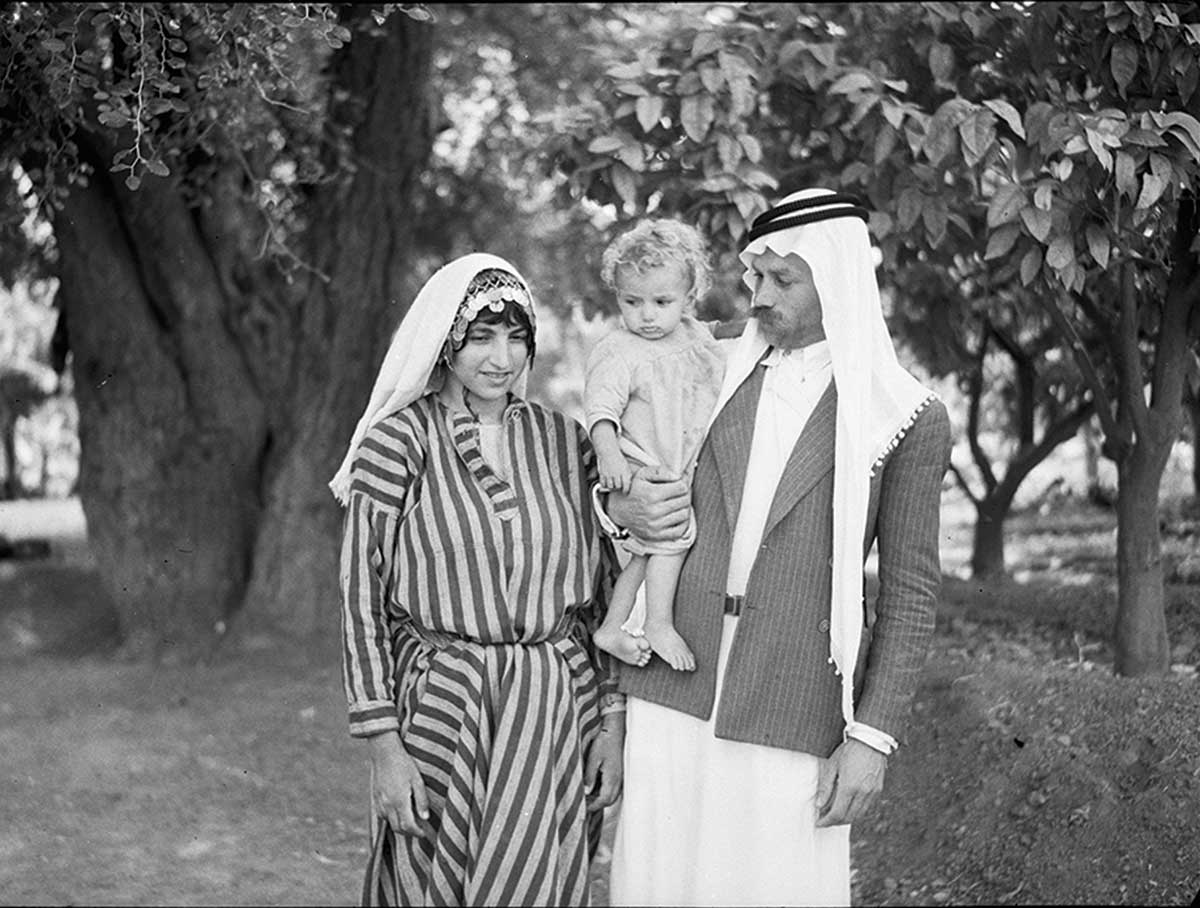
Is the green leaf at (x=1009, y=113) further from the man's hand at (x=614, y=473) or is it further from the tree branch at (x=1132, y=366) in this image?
the man's hand at (x=614, y=473)

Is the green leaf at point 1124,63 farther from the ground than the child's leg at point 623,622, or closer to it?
farther from the ground

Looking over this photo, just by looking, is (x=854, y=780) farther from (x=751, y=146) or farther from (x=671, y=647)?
(x=751, y=146)

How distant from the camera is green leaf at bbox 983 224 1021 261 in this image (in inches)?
146

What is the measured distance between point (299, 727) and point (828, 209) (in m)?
3.71

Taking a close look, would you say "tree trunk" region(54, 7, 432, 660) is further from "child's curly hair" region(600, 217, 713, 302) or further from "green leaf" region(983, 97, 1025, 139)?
"child's curly hair" region(600, 217, 713, 302)

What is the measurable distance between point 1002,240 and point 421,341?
174 cm

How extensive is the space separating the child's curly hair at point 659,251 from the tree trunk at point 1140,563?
1869 mm

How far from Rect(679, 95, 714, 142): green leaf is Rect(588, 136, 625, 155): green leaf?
0.69 ft

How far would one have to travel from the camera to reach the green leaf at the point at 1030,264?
12.2 feet

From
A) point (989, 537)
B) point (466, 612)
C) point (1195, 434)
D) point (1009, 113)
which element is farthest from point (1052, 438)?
point (466, 612)

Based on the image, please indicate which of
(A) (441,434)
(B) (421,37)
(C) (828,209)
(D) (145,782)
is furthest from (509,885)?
(B) (421,37)

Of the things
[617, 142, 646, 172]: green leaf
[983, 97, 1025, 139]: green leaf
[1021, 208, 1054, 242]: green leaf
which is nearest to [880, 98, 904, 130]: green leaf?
[983, 97, 1025, 139]: green leaf

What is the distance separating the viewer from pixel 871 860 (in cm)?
433

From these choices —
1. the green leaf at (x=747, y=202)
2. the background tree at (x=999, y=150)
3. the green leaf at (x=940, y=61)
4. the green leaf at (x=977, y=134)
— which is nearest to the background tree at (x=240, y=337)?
the background tree at (x=999, y=150)
